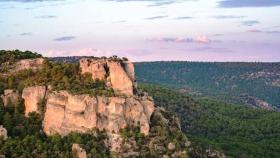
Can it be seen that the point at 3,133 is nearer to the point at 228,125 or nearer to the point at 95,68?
the point at 95,68

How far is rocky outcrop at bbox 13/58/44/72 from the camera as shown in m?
94.6

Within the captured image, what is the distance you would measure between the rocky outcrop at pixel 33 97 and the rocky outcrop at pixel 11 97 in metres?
0.99

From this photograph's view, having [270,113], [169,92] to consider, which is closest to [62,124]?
[169,92]

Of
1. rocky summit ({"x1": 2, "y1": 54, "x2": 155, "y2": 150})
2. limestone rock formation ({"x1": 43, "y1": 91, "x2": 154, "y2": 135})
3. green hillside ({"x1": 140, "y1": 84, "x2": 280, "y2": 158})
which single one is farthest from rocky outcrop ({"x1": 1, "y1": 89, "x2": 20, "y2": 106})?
green hillside ({"x1": 140, "y1": 84, "x2": 280, "y2": 158})

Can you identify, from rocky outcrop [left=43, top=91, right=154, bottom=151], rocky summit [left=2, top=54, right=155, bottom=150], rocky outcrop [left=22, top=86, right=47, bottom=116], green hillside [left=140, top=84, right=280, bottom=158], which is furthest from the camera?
green hillside [left=140, top=84, right=280, bottom=158]

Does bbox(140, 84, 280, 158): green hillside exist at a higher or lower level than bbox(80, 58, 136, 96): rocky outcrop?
lower

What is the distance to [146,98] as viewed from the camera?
293ft

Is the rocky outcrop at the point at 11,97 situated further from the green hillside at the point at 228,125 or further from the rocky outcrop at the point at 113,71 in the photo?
the green hillside at the point at 228,125

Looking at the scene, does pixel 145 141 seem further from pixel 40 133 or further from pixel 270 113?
pixel 270 113

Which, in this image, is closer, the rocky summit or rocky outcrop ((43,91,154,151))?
rocky outcrop ((43,91,154,151))

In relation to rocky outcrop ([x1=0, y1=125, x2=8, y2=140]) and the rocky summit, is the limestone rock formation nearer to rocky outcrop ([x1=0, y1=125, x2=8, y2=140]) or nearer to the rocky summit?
the rocky summit

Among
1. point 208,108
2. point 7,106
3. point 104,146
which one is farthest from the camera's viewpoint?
point 208,108

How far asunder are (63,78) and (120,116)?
9.71m

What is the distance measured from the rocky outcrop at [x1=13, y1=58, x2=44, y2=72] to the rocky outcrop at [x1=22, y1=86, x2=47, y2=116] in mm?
5894
